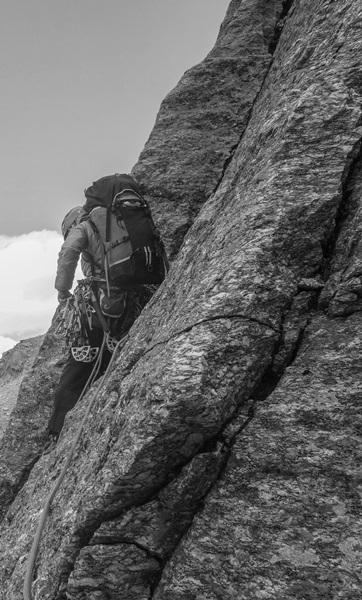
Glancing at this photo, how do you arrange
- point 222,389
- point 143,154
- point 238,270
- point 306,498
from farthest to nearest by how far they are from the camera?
point 143,154 → point 238,270 → point 222,389 → point 306,498

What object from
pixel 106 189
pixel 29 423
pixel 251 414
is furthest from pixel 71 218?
pixel 251 414

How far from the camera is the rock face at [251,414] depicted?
11.4ft

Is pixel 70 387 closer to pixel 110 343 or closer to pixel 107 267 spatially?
pixel 110 343

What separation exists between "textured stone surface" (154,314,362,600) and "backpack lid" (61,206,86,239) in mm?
5651

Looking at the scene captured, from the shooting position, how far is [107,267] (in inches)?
297

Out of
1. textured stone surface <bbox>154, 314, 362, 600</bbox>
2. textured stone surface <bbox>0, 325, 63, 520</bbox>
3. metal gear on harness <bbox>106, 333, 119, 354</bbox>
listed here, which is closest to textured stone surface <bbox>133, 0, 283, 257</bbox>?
metal gear on harness <bbox>106, 333, 119, 354</bbox>

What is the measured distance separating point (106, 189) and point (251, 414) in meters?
5.17

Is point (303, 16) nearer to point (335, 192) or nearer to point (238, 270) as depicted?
point (335, 192)

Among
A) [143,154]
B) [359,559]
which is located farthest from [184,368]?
[143,154]

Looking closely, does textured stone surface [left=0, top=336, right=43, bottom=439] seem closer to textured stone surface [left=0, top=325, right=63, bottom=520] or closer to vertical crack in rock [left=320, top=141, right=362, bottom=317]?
textured stone surface [left=0, top=325, right=63, bottom=520]

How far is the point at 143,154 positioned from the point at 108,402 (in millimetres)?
5561

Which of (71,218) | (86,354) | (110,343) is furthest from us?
(71,218)

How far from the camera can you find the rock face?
3.47m

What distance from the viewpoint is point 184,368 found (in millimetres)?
3904
